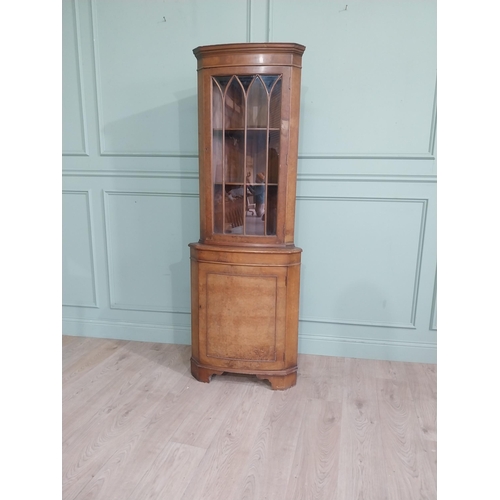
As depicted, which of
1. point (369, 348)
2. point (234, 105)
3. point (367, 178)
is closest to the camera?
point (234, 105)

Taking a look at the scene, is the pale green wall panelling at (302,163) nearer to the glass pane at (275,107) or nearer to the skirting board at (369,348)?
the skirting board at (369,348)

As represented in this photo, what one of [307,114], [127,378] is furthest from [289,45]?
[127,378]

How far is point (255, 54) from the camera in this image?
1.84 metres

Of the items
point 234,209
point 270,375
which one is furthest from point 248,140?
point 270,375

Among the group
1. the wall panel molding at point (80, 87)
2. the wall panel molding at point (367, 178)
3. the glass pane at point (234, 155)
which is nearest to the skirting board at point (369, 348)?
the wall panel molding at point (367, 178)

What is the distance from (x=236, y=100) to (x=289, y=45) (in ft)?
1.13

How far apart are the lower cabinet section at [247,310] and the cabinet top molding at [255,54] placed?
0.88 meters

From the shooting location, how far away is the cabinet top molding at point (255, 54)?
182cm

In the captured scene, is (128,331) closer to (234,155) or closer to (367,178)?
(234,155)

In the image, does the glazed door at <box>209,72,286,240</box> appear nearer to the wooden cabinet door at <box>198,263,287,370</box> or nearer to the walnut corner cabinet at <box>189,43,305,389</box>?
the walnut corner cabinet at <box>189,43,305,389</box>

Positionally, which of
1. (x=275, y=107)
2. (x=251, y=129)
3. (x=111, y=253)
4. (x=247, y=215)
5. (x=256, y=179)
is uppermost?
(x=275, y=107)

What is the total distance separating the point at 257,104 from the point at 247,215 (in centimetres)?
55

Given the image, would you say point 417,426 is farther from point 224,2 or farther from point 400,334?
point 224,2

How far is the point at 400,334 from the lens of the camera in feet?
7.92
